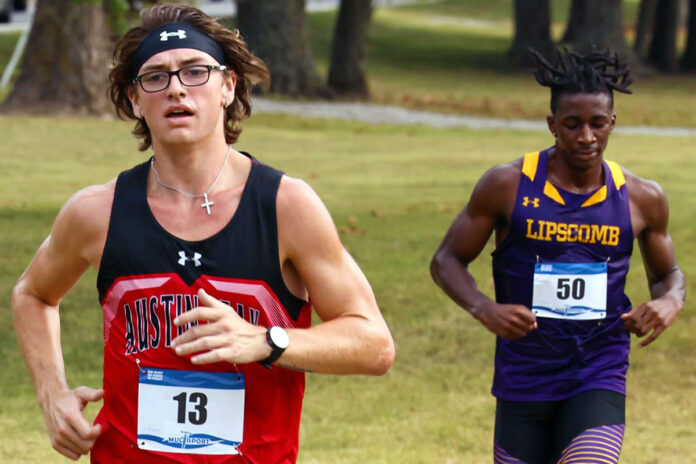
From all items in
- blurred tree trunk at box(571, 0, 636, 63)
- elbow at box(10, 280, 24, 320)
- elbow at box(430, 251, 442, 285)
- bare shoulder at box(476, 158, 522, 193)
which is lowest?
blurred tree trunk at box(571, 0, 636, 63)

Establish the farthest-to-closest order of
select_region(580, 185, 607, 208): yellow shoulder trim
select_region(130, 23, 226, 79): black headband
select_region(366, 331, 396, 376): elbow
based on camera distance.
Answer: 1. select_region(580, 185, 607, 208): yellow shoulder trim
2. select_region(130, 23, 226, 79): black headband
3. select_region(366, 331, 396, 376): elbow

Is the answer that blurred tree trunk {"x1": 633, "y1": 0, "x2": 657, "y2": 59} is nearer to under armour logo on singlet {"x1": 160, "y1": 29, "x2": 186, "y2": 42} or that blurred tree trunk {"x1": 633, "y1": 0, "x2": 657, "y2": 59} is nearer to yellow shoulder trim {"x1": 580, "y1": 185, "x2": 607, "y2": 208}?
yellow shoulder trim {"x1": 580, "y1": 185, "x2": 607, "y2": 208}

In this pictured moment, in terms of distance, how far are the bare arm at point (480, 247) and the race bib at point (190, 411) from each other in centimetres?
170

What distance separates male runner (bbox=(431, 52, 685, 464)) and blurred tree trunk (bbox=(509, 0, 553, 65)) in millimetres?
40924

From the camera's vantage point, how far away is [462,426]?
7863mm

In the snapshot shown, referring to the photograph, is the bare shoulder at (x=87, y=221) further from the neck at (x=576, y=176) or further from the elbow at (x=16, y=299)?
the neck at (x=576, y=176)

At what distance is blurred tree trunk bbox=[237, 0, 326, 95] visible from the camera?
29.8m

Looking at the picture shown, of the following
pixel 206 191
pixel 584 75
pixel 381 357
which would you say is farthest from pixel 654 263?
pixel 206 191

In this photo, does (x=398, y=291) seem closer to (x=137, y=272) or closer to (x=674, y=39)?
(x=137, y=272)

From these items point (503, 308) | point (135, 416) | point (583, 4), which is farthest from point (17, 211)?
point (583, 4)

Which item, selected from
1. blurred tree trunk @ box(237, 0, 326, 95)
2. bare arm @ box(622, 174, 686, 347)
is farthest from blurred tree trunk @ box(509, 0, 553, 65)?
bare arm @ box(622, 174, 686, 347)

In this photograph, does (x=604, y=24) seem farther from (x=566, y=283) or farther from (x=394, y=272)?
(x=566, y=283)

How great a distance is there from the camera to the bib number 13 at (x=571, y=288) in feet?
16.3

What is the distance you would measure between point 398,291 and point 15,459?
449 cm
